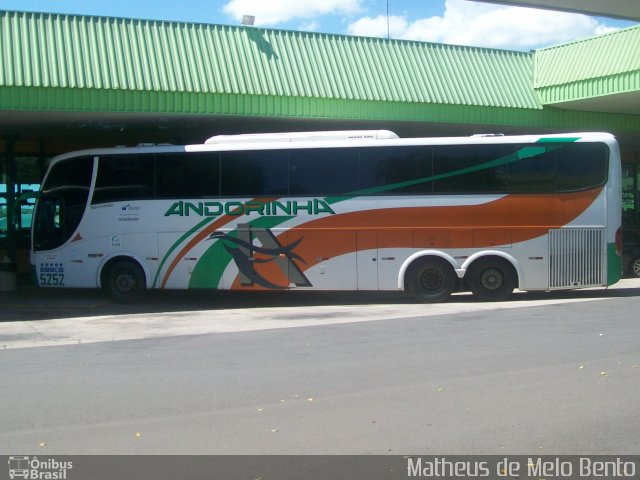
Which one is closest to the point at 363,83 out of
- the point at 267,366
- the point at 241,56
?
the point at 241,56

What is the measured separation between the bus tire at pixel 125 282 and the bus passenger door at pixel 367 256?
479 cm

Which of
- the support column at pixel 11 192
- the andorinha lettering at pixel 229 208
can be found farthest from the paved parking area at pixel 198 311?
the andorinha lettering at pixel 229 208

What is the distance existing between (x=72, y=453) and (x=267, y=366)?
390 centimetres

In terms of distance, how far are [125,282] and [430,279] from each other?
265 inches

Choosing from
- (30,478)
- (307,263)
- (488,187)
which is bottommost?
(30,478)

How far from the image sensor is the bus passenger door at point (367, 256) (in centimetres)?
1736

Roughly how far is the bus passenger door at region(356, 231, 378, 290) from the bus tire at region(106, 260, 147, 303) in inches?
189

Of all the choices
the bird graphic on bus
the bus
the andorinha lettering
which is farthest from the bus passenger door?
the andorinha lettering

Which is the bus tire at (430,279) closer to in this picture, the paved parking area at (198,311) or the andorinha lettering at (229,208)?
the paved parking area at (198,311)

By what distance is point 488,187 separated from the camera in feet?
56.6

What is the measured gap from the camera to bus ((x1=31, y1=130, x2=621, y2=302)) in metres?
17.3

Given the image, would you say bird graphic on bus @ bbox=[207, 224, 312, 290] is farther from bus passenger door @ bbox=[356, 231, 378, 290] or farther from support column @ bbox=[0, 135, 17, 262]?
support column @ bbox=[0, 135, 17, 262]

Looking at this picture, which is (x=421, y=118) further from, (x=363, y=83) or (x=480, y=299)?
(x=480, y=299)

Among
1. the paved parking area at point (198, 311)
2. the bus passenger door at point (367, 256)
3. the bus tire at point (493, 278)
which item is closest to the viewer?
the paved parking area at point (198, 311)
